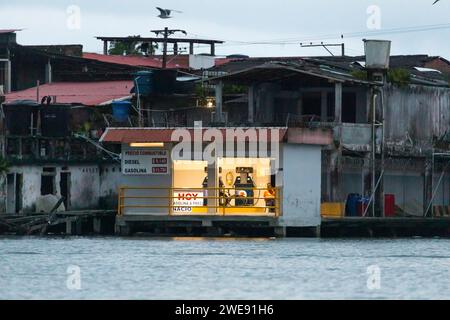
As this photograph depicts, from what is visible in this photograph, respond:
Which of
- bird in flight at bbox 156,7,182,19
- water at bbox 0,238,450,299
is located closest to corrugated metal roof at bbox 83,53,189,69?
bird in flight at bbox 156,7,182,19

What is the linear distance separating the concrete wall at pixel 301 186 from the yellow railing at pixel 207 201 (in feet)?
1.79

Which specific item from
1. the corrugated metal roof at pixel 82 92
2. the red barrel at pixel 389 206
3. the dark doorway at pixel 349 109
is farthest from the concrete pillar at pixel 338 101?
the corrugated metal roof at pixel 82 92

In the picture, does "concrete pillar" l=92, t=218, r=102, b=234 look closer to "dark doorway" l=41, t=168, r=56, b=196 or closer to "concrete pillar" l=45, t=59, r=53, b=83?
"dark doorway" l=41, t=168, r=56, b=196

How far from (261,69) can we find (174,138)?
535 cm

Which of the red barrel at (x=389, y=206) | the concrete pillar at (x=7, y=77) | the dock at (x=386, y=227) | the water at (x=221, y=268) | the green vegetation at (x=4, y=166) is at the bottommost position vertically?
the water at (x=221, y=268)

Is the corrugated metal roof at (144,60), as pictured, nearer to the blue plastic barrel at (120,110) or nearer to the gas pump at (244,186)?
the blue plastic barrel at (120,110)

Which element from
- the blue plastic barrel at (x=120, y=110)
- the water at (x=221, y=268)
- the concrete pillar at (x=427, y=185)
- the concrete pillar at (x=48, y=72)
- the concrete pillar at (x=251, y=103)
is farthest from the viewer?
the concrete pillar at (x=48, y=72)

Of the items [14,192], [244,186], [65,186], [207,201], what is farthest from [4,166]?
[244,186]

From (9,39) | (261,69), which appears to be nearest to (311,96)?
(261,69)

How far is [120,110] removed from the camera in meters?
80.4

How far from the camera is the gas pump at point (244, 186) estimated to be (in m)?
72.1

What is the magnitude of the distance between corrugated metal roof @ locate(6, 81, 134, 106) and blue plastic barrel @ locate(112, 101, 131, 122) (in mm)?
3664

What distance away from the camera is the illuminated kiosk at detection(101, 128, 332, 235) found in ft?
233

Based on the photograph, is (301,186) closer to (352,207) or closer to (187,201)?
(187,201)
